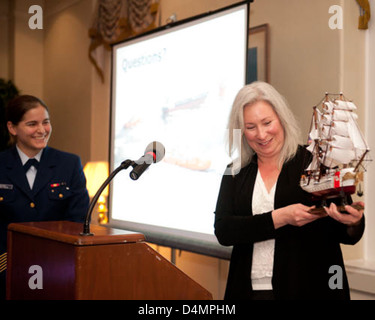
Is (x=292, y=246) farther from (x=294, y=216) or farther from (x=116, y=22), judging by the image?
(x=116, y=22)

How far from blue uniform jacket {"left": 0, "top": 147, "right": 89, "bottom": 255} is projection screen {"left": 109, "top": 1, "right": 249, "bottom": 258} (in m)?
1.01

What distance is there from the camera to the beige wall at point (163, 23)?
9.28ft

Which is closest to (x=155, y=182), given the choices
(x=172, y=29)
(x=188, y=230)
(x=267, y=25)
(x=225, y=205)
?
(x=188, y=230)

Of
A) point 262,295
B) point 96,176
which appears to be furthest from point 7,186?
point 96,176

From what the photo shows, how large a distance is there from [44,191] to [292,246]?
1239 mm

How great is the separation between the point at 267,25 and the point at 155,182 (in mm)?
1356

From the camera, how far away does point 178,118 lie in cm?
357

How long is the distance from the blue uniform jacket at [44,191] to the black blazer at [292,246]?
3.02ft

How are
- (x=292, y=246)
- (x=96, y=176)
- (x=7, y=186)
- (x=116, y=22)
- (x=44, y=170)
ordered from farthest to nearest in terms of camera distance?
1. (x=96, y=176)
2. (x=116, y=22)
3. (x=44, y=170)
4. (x=7, y=186)
5. (x=292, y=246)

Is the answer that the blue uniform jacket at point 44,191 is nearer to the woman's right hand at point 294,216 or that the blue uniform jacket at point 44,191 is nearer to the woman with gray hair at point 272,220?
the woman with gray hair at point 272,220

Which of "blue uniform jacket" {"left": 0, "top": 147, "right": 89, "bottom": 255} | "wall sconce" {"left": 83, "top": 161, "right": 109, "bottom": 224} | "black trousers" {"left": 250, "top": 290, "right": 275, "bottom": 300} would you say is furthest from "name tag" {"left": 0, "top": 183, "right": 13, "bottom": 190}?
"wall sconce" {"left": 83, "top": 161, "right": 109, "bottom": 224}

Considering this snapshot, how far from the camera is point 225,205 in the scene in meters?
1.95

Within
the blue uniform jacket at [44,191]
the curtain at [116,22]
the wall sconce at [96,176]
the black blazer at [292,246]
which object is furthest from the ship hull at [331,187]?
the wall sconce at [96,176]

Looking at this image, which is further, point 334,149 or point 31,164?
point 31,164
